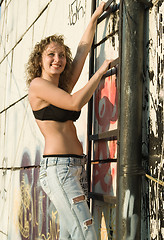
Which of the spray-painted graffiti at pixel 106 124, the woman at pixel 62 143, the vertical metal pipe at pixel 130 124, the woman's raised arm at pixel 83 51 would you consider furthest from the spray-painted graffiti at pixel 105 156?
the vertical metal pipe at pixel 130 124

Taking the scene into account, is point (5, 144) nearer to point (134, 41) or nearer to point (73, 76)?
point (73, 76)

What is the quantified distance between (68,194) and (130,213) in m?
0.45

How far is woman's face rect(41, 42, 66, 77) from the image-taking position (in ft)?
9.48

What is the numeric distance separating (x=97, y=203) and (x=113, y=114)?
796 millimetres

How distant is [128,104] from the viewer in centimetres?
239

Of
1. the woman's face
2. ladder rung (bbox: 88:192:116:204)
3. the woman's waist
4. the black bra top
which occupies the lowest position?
ladder rung (bbox: 88:192:116:204)

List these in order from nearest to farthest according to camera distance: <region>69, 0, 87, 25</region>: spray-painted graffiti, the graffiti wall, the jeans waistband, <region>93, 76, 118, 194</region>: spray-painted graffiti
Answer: the jeans waistband < <region>93, 76, 118, 194</region>: spray-painted graffiti < <region>69, 0, 87, 25</region>: spray-painted graffiti < the graffiti wall

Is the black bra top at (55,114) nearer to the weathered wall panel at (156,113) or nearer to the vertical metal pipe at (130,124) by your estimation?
the vertical metal pipe at (130,124)

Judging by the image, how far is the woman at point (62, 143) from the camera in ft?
8.09

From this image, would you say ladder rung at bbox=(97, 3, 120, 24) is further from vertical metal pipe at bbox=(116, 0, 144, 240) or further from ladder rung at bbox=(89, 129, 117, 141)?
ladder rung at bbox=(89, 129, 117, 141)

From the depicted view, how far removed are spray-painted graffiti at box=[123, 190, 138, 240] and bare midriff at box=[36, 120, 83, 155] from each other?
1.79 feet

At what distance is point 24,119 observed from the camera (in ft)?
19.3

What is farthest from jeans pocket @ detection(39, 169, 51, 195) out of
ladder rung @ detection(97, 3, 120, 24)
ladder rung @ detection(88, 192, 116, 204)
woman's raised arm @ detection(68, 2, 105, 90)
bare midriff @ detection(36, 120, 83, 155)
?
ladder rung @ detection(97, 3, 120, 24)

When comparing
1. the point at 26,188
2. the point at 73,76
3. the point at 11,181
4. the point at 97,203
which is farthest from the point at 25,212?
the point at 73,76
